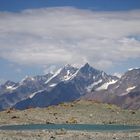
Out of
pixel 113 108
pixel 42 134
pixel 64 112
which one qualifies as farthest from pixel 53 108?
pixel 42 134

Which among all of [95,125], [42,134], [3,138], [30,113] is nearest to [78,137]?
[42,134]

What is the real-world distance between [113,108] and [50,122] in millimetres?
26528

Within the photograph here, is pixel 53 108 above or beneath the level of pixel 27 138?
above

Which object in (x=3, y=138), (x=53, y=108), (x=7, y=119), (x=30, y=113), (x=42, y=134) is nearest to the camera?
(x=3, y=138)

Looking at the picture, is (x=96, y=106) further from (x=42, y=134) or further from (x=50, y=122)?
(x=42, y=134)

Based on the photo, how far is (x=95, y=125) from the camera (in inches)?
3423

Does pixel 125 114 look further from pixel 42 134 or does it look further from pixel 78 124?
pixel 42 134

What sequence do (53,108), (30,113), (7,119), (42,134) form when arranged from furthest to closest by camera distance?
1. (53,108)
2. (30,113)
3. (7,119)
4. (42,134)

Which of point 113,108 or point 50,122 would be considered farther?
point 113,108

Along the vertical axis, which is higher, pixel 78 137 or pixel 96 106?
pixel 96 106

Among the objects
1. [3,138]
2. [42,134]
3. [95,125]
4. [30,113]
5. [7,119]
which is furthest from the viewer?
[30,113]

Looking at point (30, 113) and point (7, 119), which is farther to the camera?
point (30, 113)

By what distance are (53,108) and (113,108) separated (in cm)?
1527

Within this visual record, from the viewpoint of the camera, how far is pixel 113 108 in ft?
364
